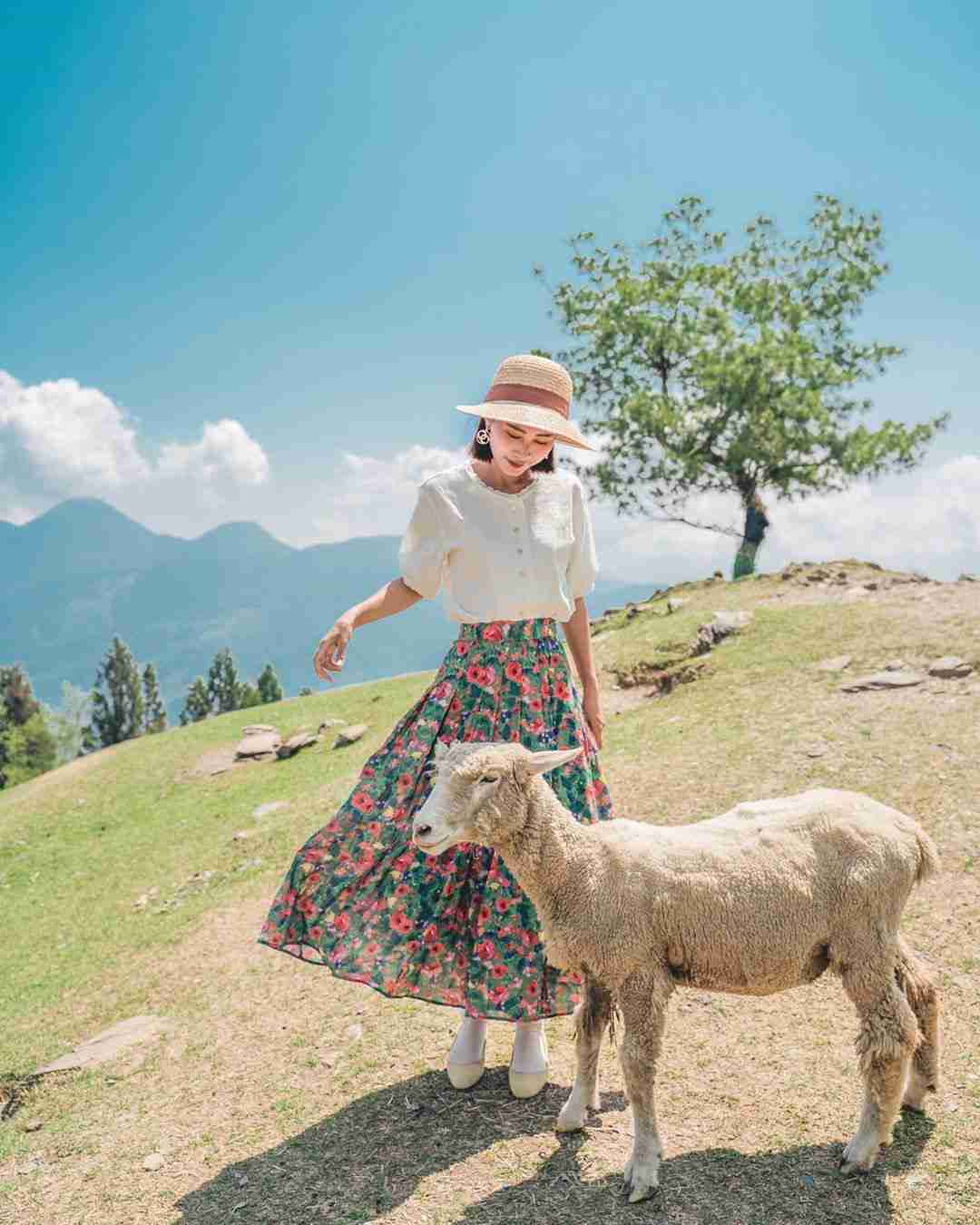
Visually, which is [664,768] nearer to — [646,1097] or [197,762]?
[646,1097]

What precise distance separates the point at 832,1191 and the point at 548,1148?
3.96ft

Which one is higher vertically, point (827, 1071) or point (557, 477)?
point (557, 477)

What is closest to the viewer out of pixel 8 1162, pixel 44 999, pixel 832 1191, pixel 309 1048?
pixel 832 1191

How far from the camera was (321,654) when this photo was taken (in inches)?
159

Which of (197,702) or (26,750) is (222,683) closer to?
(197,702)

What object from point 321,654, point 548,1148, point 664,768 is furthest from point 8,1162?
point 664,768

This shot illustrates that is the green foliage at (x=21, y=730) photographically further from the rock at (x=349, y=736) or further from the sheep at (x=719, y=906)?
the sheep at (x=719, y=906)

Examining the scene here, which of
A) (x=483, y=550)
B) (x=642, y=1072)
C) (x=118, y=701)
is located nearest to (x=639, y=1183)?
(x=642, y=1072)

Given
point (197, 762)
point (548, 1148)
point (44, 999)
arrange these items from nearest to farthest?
point (548, 1148) < point (44, 999) < point (197, 762)

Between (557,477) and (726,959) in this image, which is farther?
A: (557,477)

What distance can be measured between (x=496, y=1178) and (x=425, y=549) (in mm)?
2836

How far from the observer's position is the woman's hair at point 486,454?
4.53 metres

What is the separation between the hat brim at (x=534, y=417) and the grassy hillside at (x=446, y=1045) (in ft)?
10.7

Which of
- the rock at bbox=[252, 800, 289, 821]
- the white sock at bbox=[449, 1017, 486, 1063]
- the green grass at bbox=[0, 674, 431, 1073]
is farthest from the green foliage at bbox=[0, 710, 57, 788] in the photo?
the white sock at bbox=[449, 1017, 486, 1063]
